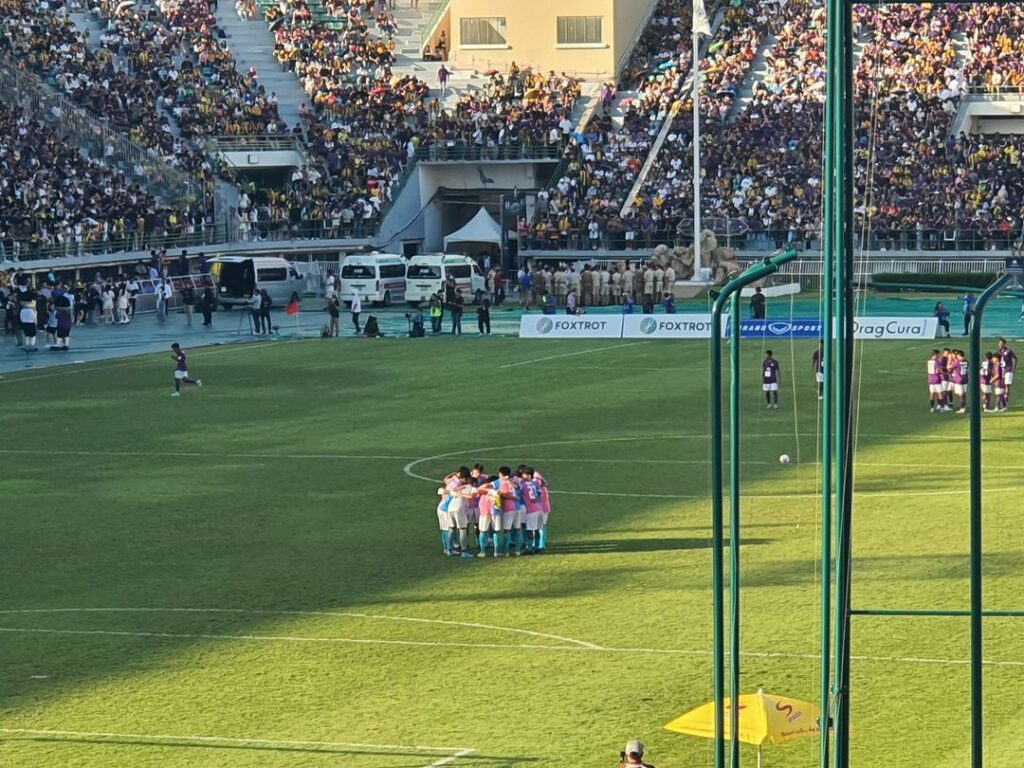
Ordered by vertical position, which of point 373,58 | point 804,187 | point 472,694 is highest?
point 373,58

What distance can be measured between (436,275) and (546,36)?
66.4 feet

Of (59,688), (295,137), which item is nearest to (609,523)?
(59,688)

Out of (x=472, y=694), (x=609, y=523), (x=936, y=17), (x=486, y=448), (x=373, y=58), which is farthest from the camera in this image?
(x=373, y=58)

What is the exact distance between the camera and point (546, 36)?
3388 inches

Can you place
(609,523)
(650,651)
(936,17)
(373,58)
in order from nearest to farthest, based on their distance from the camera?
(650,651) < (609,523) < (936,17) < (373,58)

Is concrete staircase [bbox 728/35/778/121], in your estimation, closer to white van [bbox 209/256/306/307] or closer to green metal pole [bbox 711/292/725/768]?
white van [bbox 209/256/306/307]

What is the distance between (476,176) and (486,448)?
4211 cm

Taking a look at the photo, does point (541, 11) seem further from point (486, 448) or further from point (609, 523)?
point (609, 523)

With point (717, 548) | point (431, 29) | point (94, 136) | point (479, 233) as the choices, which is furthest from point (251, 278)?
point (717, 548)

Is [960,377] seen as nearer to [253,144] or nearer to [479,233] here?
[479,233]

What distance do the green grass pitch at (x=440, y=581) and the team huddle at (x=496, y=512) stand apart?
0.43 m

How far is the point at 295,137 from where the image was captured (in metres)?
79.2

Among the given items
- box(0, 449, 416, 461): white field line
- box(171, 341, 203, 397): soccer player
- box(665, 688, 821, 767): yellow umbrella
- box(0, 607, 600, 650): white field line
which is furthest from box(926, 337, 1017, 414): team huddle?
box(665, 688, 821, 767): yellow umbrella

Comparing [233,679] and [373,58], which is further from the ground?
[373,58]
